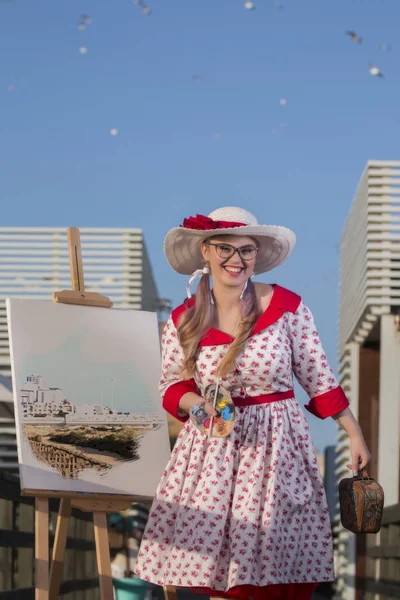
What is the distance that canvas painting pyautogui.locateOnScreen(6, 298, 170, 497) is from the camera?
564 centimetres

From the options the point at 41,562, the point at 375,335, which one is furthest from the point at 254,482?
the point at 375,335

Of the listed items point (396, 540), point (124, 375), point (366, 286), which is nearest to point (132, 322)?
point (124, 375)

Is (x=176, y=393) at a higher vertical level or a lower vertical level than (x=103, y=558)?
higher

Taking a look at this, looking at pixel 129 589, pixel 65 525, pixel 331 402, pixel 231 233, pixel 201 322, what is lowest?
pixel 129 589

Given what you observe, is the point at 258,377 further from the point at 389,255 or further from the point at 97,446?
the point at 389,255

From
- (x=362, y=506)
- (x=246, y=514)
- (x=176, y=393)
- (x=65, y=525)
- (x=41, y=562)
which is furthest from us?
(x=65, y=525)

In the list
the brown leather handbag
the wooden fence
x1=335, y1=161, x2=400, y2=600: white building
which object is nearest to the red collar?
the brown leather handbag

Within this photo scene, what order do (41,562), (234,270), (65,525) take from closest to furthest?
(234,270) → (41,562) → (65,525)

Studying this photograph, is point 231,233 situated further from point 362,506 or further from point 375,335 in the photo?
point 375,335

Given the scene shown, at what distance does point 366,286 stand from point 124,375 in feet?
39.7

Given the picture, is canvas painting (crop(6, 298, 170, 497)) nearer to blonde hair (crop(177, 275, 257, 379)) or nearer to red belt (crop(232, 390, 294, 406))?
blonde hair (crop(177, 275, 257, 379))

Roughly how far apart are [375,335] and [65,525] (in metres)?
14.3

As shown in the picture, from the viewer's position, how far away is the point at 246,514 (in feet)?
14.8

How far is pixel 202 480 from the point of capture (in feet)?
15.1
